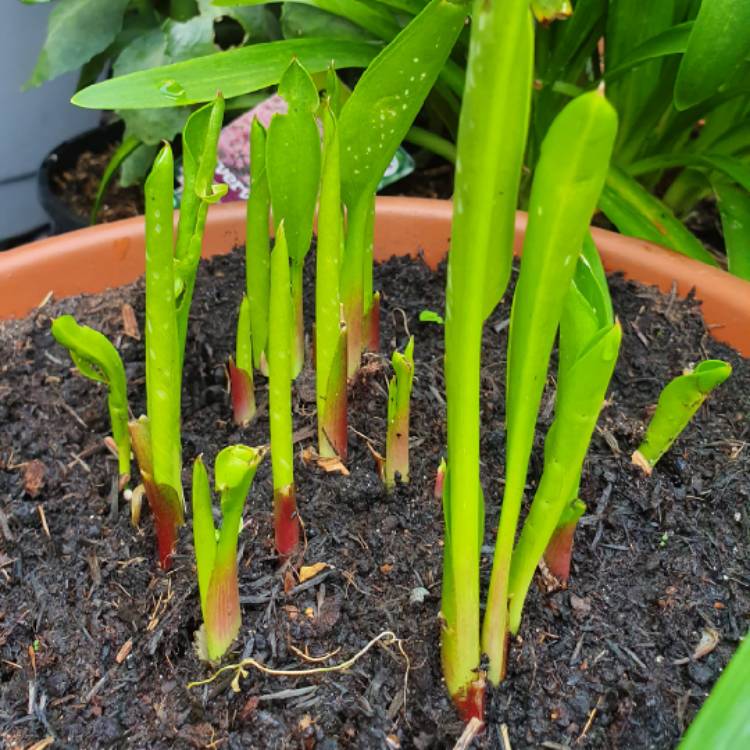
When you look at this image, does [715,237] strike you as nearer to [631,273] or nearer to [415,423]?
[631,273]

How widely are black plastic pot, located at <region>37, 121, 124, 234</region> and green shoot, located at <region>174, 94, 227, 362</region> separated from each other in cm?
74

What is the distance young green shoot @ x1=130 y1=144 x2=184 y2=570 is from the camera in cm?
46

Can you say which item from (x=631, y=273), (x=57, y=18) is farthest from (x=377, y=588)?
(x=57, y=18)

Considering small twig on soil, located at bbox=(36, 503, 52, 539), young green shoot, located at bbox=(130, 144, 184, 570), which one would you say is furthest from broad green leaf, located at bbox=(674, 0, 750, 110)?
small twig on soil, located at bbox=(36, 503, 52, 539)

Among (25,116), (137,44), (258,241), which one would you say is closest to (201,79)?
(258,241)

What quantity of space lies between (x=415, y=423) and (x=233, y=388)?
15cm

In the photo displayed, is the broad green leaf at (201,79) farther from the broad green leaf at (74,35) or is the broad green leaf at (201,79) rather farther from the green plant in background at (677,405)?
the broad green leaf at (74,35)

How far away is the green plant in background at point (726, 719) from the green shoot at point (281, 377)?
27 centimetres

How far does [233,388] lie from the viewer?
0.69 metres

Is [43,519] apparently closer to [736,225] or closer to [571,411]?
[571,411]

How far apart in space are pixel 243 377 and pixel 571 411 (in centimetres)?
34

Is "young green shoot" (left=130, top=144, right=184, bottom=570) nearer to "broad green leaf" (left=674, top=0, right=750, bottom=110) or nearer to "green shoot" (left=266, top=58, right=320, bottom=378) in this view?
"green shoot" (left=266, top=58, right=320, bottom=378)

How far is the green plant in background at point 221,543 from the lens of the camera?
1.31ft

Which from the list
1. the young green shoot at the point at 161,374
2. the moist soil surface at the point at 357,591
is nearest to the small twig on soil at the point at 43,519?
the moist soil surface at the point at 357,591
